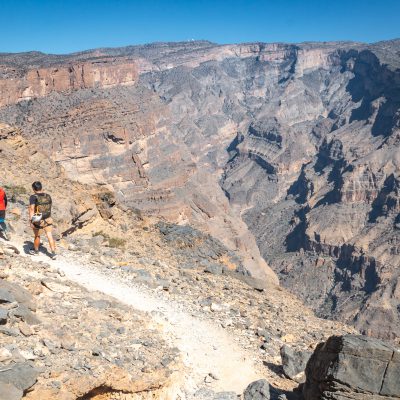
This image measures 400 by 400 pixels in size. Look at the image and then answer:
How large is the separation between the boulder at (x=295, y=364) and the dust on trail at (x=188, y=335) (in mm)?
589

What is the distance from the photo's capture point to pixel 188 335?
33.2 ft

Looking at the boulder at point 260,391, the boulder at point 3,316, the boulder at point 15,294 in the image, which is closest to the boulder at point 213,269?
the boulder at point 260,391

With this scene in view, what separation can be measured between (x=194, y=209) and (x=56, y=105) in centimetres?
2205

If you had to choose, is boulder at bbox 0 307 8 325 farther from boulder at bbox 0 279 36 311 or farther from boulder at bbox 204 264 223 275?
boulder at bbox 204 264 223 275

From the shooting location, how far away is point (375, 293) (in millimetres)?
57281

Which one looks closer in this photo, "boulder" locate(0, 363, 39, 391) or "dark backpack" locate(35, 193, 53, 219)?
"boulder" locate(0, 363, 39, 391)

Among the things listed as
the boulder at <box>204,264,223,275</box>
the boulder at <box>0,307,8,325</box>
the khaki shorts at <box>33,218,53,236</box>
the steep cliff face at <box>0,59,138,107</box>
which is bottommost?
the boulder at <box>204,264,223,275</box>

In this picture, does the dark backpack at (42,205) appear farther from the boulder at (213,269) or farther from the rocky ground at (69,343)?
the boulder at (213,269)

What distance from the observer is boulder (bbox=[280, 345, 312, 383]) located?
9352 mm

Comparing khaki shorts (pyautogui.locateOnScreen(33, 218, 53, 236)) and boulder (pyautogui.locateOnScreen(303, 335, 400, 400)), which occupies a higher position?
khaki shorts (pyautogui.locateOnScreen(33, 218, 53, 236))

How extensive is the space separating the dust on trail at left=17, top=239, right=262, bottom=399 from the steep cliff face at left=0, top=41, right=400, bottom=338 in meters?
34.8

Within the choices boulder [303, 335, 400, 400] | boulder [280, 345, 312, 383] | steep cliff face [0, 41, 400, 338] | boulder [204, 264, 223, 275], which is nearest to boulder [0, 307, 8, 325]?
boulder [303, 335, 400, 400]

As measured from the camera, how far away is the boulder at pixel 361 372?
689 cm

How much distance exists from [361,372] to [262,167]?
111499 millimetres
